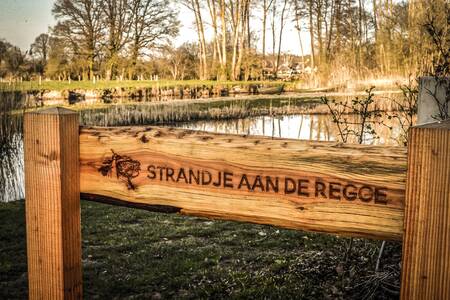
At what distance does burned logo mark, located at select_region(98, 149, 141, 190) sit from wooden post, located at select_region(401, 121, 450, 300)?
97 centimetres

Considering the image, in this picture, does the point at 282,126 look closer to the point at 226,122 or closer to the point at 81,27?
the point at 226,122

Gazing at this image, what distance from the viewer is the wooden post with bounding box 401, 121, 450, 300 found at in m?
1.28

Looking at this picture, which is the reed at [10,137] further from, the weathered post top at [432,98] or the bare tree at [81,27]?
the bare tree at [81,27]

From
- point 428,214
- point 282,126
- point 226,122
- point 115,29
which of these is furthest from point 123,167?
point 115,29

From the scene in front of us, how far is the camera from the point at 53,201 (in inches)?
71.1

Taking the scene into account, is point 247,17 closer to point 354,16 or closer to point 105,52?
point 354,16

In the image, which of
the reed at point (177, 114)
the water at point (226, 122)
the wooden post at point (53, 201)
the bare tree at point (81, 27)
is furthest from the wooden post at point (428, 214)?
the bare tree at point (81, 27)

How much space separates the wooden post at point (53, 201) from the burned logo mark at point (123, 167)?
0.13 metres

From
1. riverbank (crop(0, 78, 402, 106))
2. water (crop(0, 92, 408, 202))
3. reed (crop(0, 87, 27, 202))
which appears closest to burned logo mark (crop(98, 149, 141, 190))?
reed (crop(0, 87, 27, 202))

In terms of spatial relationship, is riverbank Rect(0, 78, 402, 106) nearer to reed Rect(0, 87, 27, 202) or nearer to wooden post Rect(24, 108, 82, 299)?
reed Rect(0, 87, 27, 202)

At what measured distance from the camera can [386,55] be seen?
19828 mm

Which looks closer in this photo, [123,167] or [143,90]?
[123,167]

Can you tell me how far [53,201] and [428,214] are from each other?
1.34 m

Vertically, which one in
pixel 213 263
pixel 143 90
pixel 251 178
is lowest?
pixel 213 263
